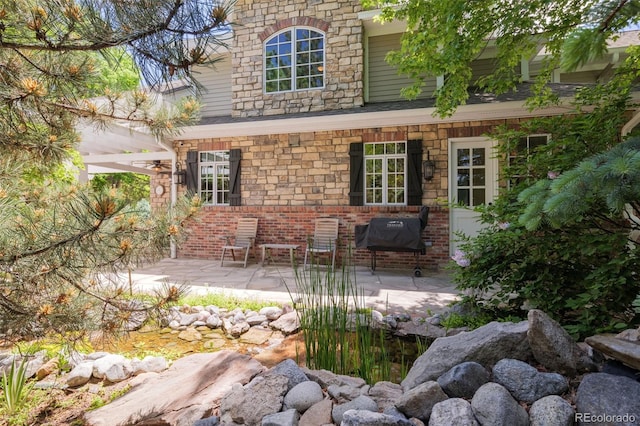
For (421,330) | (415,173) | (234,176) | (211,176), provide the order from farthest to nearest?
1. (211,176)
2. (234,176)
3. (415,173)
4. (421,330)

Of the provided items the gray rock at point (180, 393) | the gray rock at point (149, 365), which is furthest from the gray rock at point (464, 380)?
the gray rock at point (149, 365)

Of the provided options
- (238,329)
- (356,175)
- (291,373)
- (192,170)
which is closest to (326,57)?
(356,175)

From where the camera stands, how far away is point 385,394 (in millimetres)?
1575

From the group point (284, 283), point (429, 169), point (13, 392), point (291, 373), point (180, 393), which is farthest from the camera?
point (429, 169)

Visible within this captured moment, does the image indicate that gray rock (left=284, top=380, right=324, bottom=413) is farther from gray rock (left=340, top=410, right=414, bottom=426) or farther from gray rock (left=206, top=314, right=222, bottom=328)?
gray rock (left=206, top=314, right=222, bottom=328)

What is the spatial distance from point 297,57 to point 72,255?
682cm

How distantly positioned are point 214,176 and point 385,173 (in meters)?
3.74

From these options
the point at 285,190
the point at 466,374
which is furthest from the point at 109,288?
the point at 285,190

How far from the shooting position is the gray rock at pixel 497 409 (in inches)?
48.3

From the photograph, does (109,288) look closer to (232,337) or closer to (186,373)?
(186,373)

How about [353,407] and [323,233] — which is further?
[323,233]

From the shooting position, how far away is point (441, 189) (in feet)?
20.0

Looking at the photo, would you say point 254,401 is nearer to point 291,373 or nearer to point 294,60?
point 291,373

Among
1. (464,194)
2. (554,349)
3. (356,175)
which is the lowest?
(554,349)
